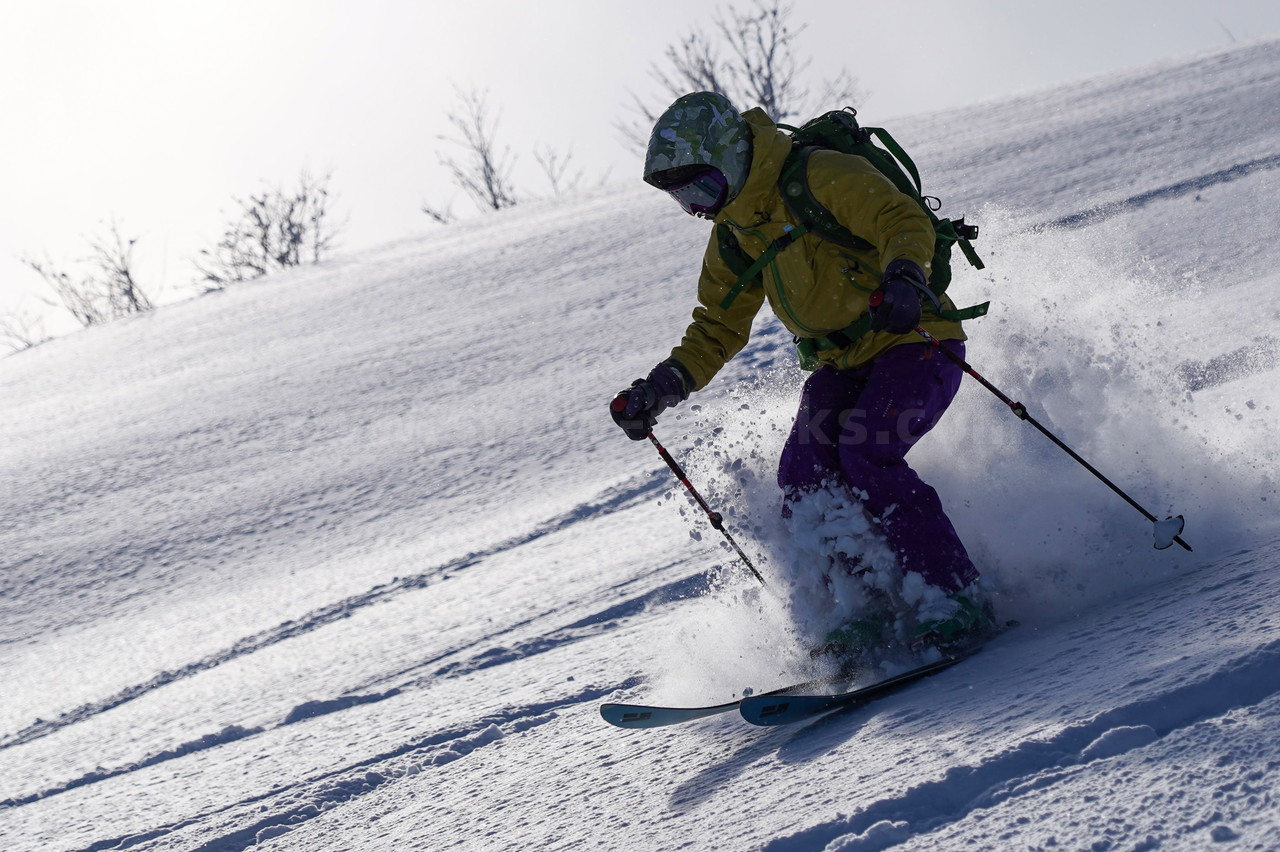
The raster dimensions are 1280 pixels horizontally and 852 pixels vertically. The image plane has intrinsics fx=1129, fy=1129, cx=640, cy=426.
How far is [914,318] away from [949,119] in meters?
14.6

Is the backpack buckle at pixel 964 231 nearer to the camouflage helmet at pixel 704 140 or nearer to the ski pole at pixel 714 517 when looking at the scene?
the camouflage helmet at pixel 704 140

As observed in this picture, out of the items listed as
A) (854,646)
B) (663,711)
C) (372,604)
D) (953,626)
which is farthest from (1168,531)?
(372,604)

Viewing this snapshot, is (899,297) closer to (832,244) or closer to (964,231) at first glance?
(832,244)

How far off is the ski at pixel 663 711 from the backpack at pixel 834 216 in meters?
0.95

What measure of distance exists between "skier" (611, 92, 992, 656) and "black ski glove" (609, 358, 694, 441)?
1.40ft

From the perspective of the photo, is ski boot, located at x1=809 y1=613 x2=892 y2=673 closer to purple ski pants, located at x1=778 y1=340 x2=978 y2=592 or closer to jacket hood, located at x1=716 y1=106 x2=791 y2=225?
purple ski pants, located at x1=778 y1=340 x2=978 y2=592

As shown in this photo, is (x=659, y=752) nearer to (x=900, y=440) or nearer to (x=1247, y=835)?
(x=900, y=440)

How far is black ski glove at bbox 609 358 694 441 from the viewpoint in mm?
3480

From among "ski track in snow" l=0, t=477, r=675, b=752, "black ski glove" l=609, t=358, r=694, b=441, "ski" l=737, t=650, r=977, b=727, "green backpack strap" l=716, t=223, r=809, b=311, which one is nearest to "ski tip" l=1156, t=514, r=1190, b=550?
"ski" l=737, t=650, r=977, b=727

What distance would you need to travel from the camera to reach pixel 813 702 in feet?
9.12

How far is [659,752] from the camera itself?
288 cm

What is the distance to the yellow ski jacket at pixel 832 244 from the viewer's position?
2918mm

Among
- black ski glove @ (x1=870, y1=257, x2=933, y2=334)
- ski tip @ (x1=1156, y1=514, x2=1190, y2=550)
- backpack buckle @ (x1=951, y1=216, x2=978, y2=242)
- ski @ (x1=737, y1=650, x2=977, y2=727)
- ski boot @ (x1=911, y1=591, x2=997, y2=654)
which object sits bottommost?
ski @ (x1=737, y1=650, x2=977, y2=727)

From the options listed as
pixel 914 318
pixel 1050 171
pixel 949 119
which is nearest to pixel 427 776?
pixel 914 318
